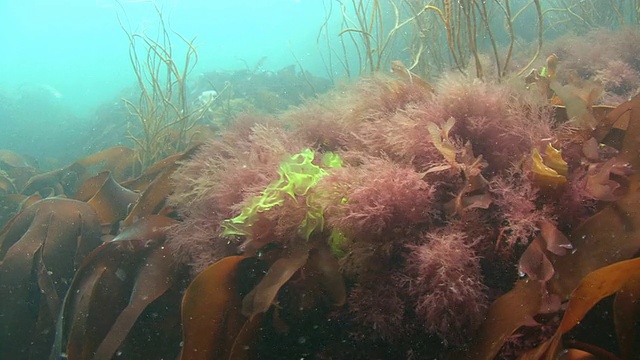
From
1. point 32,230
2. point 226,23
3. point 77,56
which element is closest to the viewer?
point 32,230

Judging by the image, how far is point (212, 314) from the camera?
1603 mm

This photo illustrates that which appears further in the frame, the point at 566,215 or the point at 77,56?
the point at 77,56

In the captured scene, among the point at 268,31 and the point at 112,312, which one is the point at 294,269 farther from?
the point at 268,31

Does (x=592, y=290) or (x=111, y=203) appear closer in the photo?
(x=592, y=290)

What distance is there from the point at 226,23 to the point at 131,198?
314ft

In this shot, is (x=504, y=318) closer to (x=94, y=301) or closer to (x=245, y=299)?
(x=245, y=299)

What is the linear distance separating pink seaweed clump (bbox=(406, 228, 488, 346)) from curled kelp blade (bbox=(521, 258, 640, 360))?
9.3 inches

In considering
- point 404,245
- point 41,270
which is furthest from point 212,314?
point 41,270

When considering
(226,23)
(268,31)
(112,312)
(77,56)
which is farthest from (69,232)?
(77,56)

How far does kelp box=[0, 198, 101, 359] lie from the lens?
2461mm

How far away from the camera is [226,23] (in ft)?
285

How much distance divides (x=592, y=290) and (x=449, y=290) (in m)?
0.46

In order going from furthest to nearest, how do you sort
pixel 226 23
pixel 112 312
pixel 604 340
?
pixel 226 23 < pixel 112 312 < pixel 604 340

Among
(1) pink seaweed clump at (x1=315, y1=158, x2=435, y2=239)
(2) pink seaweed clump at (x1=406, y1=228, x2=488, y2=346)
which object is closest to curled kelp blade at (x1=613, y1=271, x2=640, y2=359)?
(2) pink seaweed clump at (x1=406, y1=228, x2=488, y2=346)
